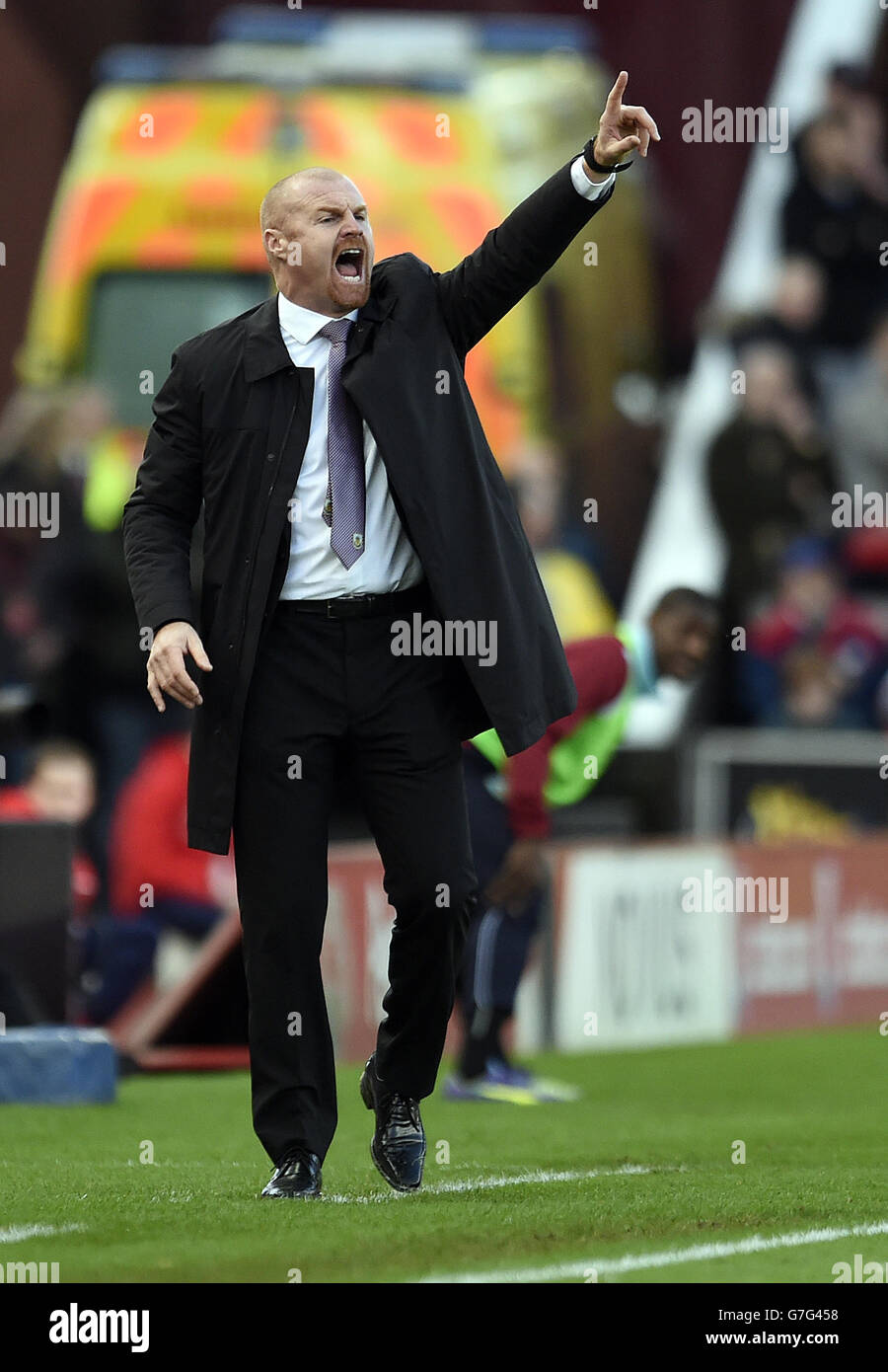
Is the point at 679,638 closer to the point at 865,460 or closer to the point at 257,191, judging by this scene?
the point at 257,191

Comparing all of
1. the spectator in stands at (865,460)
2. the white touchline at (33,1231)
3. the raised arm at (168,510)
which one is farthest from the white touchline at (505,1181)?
the spectator in stands at (865,460)

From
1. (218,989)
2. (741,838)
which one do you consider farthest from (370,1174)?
(741,838)

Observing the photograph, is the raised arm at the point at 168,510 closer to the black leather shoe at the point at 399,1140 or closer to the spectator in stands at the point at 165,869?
the black leather shoe at the point at 399,1140

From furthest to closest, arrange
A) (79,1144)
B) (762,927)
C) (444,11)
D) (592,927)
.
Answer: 1. (444,11)
2. (762,927)
3. (592,927)
4. (79,1144)

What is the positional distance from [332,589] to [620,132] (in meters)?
1.15

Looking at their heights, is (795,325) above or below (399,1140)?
above

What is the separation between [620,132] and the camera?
535 centimetres

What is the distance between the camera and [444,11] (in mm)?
16828

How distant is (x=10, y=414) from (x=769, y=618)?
4.67 meters

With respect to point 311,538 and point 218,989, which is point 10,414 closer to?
point 218,989

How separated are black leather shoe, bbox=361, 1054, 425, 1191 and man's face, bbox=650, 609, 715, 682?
364 centimetres

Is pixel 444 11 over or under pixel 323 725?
over

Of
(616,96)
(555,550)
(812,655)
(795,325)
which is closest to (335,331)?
(616,96)

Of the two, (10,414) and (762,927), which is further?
(10,414)
